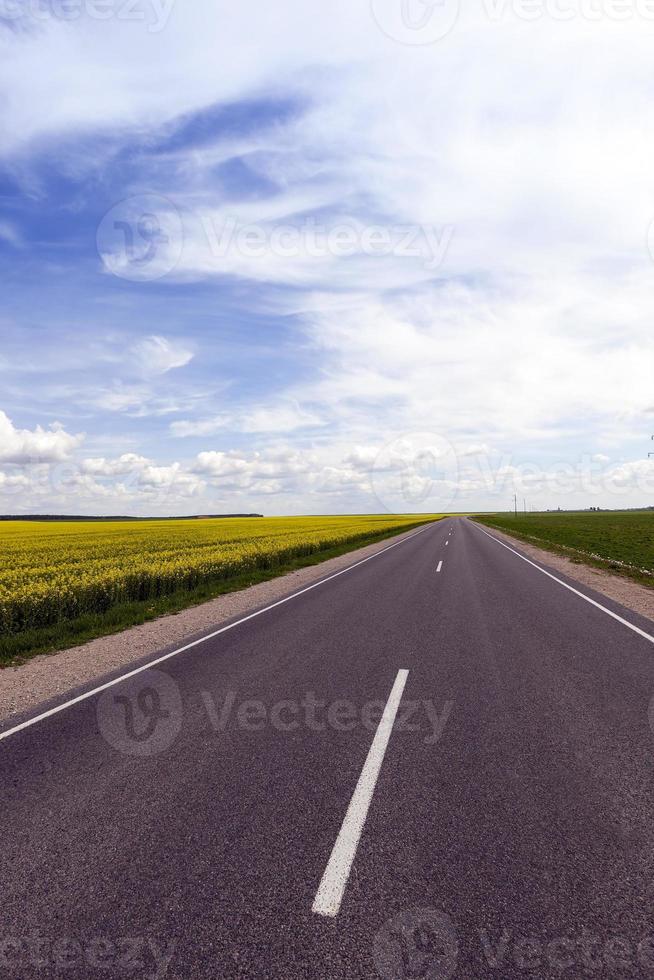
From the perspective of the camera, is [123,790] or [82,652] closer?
[123,790]

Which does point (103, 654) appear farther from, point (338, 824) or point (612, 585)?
point (612, 585)

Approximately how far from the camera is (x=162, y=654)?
791 cm

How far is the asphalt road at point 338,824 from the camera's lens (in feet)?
8.21

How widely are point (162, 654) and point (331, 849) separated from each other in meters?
5.39

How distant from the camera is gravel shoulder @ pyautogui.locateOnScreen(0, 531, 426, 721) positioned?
21.0 feet

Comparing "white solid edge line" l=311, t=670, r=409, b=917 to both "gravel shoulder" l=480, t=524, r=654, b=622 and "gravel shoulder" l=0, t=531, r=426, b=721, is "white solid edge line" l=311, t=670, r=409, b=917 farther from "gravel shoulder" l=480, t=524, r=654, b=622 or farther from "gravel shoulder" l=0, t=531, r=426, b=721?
"gravel shoulder" l=480, t=524, r=654, b=622

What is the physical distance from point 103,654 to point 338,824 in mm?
5999

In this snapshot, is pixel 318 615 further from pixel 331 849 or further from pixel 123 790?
pixel 331 849

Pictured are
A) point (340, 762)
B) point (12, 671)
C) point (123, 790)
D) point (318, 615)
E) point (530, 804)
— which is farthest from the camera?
→ point (318, 615)

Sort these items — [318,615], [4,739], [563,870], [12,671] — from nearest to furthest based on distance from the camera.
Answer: [563,870] → [4,739] → [12,671] → [318,615]

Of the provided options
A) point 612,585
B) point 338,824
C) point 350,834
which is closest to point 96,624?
point 338,824

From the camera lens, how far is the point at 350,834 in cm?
332

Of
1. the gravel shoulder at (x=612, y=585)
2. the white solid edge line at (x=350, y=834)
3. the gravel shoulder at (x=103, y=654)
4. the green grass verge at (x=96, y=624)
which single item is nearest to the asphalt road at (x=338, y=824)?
the white solid edge line at (x=350, y=834)

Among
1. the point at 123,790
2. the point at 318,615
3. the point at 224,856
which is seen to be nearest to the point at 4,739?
the point at 123,790
